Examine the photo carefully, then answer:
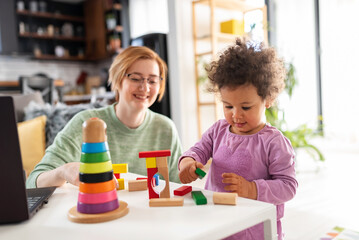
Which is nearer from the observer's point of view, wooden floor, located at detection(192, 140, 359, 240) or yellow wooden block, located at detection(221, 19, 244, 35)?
wooden floor, located at detection(192, 140, 359, 240)

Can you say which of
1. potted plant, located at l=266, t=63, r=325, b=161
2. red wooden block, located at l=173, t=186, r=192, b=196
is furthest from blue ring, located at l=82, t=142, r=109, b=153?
potted plant, located at l=266, t=63, r=325, b=161

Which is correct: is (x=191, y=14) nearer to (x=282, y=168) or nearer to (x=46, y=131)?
(x=46, y=131)

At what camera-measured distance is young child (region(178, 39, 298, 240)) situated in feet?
2.85

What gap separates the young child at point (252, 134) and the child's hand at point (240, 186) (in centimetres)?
1

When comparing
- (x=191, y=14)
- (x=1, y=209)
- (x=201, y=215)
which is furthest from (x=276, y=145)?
(x=191, y=14)

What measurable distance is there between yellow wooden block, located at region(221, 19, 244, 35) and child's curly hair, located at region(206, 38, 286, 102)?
10.1ft

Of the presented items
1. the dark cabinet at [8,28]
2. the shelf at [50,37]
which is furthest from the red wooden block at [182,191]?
the shelf at [50,37]

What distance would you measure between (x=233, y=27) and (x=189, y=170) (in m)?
3.33

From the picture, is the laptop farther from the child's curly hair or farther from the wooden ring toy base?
the child's curly hair

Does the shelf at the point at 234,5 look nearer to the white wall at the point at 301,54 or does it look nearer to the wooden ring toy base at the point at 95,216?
the white wall at the point at 301,54

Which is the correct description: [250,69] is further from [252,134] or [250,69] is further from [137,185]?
[137,185]

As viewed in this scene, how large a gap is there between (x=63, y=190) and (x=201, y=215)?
1.39ft

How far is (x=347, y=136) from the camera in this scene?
4.14 metres

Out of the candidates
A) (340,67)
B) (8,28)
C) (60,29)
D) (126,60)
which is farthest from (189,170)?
(60,29)
